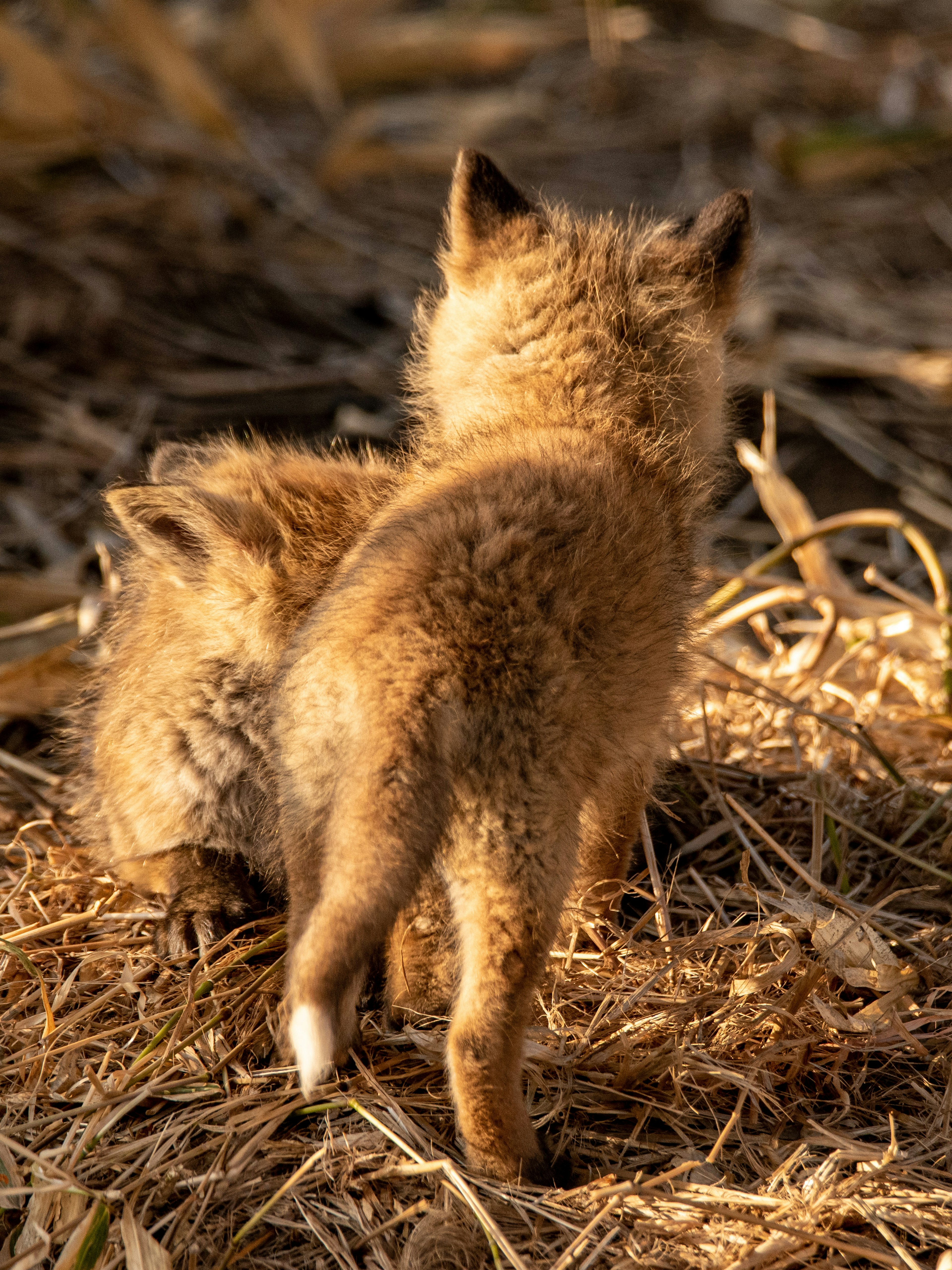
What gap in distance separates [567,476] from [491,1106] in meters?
1.04

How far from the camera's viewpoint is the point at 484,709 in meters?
1.74

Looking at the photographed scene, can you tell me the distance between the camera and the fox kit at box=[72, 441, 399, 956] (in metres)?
2.41

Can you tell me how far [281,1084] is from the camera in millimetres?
2162

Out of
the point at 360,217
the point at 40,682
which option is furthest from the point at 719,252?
the point at 360,217

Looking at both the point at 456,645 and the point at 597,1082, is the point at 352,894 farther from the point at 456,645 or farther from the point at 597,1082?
the point at 597,1082

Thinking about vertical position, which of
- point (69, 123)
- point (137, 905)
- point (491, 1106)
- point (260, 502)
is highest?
point (69, 123)

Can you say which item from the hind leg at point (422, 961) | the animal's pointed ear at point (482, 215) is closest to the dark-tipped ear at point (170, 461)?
the animal's pointed ear at point (482, 215)

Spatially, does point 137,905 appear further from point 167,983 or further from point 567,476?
point 567,476

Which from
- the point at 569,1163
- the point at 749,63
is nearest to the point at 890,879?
the point at 569,1163

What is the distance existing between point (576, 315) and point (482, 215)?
0.52 metres

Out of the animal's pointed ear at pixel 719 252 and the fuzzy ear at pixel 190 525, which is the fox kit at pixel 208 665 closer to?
the fuzzy ear at pixel 190 525

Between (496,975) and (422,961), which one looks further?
(422,961)

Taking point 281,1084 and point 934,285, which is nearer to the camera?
point 281,1084

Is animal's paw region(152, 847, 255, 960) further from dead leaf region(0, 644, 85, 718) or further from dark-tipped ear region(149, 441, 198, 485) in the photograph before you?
dead leaf region(0, 644, 85, 718)
